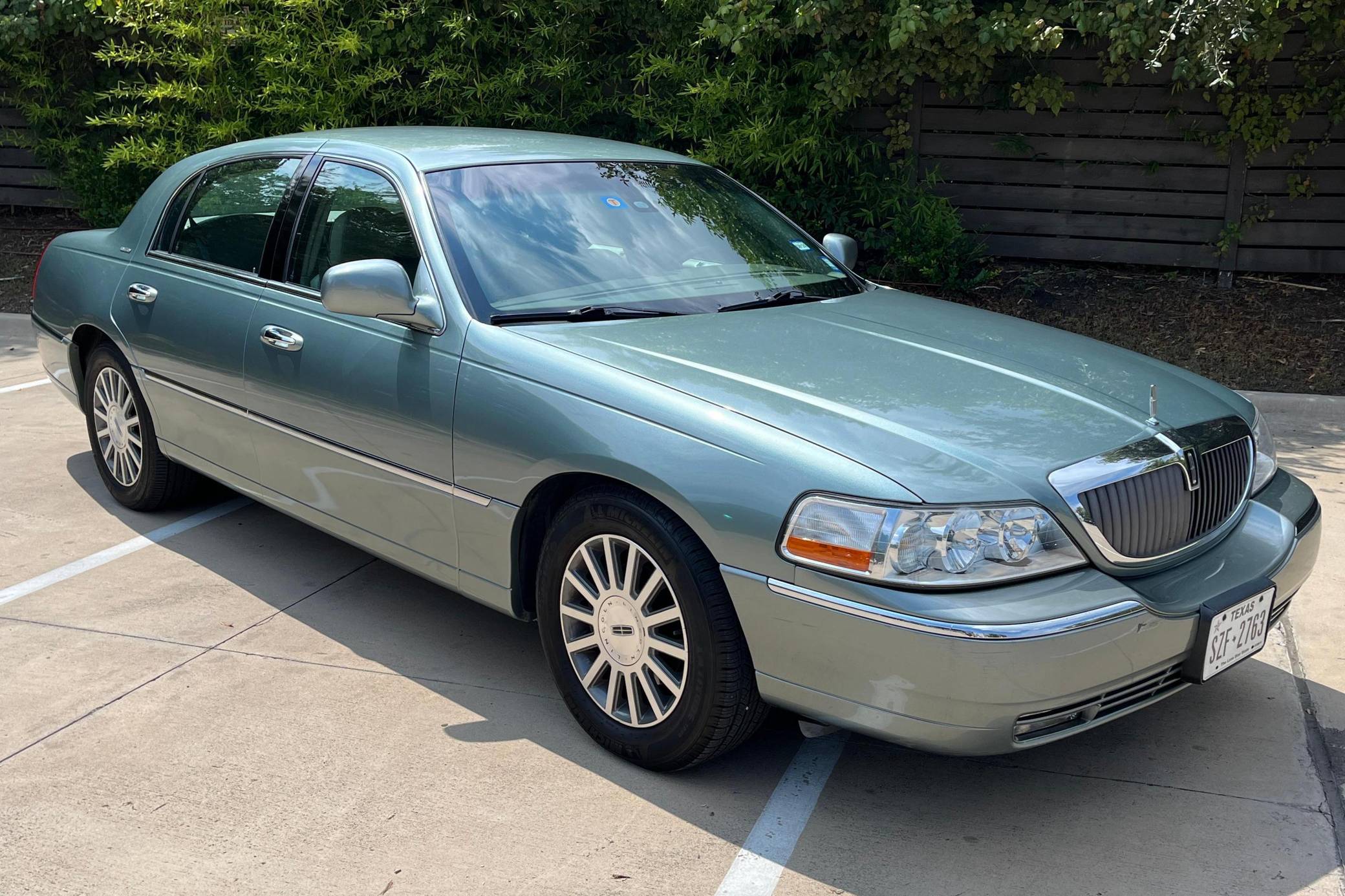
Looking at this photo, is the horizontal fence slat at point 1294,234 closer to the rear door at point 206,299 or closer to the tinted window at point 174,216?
the rear door at point 206,299

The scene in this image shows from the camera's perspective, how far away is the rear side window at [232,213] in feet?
14.7

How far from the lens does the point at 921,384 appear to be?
129 inches

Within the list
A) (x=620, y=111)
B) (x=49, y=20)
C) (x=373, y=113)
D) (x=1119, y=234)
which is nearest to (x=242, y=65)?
(x=373, y=113)

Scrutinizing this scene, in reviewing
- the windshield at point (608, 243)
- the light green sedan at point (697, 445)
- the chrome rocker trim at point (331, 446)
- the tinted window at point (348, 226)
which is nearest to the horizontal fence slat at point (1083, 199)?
the light green sedan at point (697, 445)

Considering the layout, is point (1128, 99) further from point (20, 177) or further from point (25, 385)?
point (20, 177)

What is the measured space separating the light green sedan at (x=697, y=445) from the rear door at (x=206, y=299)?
17 mm

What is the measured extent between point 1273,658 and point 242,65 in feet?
28.2

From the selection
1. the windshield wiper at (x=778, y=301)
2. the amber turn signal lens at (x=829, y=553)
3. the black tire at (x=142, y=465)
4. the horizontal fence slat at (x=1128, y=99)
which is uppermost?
the horizontal fence slat at (x=1128, y=99)

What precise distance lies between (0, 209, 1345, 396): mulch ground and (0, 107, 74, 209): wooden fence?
8105 millimetres

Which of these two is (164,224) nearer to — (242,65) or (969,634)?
(969,634)

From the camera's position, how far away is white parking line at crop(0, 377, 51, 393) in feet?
24.7

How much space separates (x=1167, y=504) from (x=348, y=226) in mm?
2667

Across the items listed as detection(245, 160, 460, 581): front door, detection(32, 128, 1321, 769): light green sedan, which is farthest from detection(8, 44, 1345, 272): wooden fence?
detection(245, 160, 460, 581): front door

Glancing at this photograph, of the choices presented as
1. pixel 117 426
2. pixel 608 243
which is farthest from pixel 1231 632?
pixel 117 426
